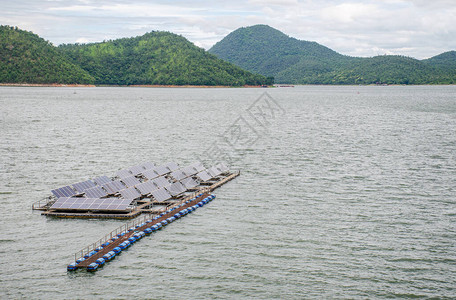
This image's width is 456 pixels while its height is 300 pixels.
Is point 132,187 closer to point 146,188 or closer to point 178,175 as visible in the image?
point 146,188

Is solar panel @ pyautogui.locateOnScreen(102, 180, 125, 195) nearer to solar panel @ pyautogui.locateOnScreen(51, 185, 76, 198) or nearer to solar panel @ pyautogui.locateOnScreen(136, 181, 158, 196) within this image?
solar panel @ pyautogui.locateOnScreen(136, 181, 158, 196)

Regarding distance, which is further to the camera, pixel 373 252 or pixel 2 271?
pixel 373 252

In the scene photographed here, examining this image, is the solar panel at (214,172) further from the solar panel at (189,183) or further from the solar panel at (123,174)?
the solar panel at (123,174)

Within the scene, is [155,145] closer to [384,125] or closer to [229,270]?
[229,270]

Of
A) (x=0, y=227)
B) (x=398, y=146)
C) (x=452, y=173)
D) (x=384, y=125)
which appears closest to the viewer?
(x=0, y=227)

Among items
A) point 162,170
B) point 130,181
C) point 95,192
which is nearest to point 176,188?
point 130,181

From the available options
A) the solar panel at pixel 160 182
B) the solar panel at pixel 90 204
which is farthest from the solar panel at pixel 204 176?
the solar panel at pixel 90 204

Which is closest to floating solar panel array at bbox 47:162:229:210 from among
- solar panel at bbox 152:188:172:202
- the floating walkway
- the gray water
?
solar panel at bbox 152:188:172:202

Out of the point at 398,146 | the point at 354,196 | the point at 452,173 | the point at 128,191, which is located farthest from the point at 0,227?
the point at 398,146
